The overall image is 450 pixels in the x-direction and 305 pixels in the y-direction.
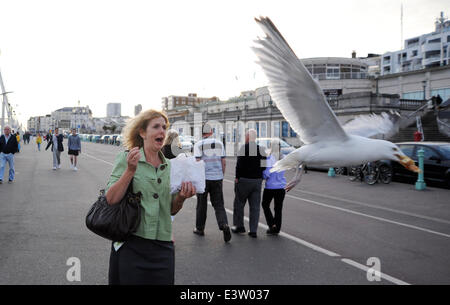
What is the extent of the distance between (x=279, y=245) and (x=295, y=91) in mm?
3301

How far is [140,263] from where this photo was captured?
2.55m

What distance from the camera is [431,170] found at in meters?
13.1

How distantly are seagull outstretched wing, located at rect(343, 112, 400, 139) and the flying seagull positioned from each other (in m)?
0.94

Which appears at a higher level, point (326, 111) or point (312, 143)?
point (326, 111)

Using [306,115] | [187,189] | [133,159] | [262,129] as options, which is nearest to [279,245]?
[306,115]

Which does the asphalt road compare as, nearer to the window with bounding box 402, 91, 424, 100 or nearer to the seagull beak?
the seagull beak

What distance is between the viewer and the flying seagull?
10.2 ft

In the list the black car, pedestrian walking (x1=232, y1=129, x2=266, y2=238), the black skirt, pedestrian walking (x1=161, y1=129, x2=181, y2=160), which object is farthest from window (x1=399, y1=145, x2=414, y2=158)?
the black skirt

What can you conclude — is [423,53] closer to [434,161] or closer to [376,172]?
[434,161]

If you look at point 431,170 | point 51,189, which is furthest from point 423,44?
point 51,189

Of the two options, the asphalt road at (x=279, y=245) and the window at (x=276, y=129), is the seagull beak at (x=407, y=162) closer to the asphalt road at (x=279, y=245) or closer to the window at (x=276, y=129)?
Result: the asphalt road at (x=279, y=245)

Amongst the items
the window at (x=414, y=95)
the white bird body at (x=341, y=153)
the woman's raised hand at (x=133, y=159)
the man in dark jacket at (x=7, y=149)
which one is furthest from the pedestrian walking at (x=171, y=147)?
the window at (x=414, y=95)
